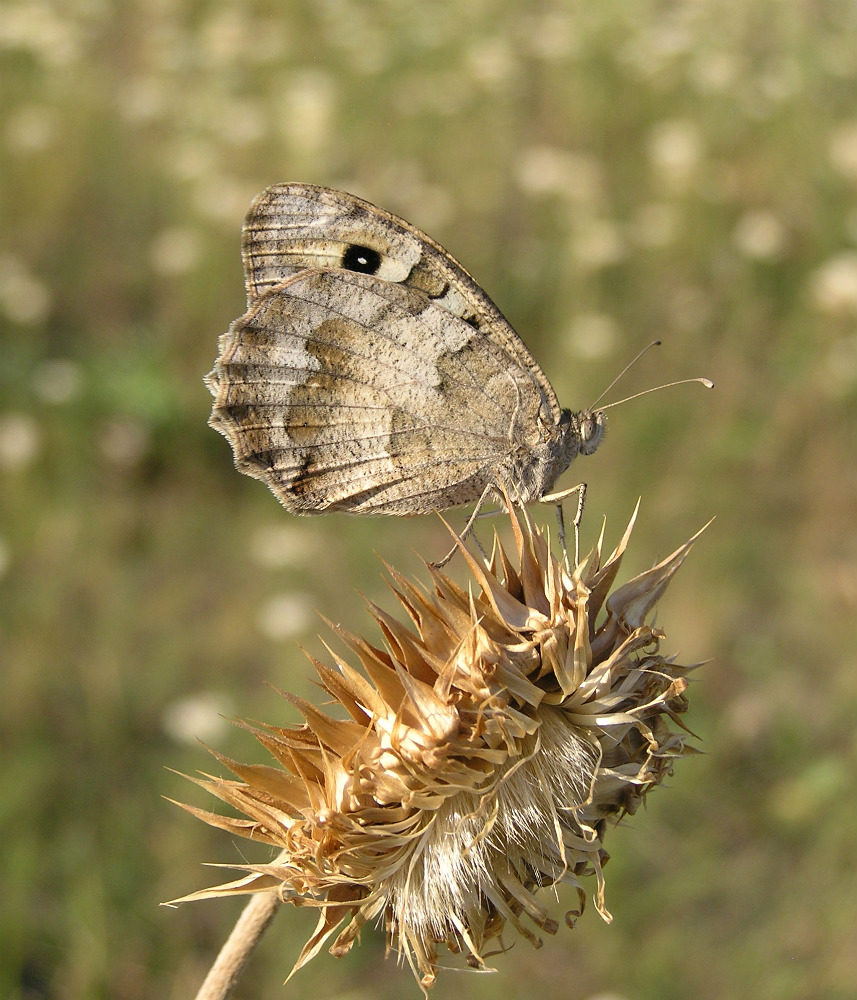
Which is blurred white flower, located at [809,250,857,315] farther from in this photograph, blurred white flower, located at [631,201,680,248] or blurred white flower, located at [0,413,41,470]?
blurred white flower, located at [0,413,41,470]

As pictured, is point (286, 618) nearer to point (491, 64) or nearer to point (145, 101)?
point (491, 64)

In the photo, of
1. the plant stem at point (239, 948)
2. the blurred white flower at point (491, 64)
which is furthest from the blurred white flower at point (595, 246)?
the plant stem at point (239, 948)

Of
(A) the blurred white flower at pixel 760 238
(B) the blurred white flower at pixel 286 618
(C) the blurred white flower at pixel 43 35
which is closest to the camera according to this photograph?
(B) the blurred white flower at pixel 286 618

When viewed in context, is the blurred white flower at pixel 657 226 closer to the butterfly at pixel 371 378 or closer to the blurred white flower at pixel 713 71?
the blurred white flower at pixel 713 71

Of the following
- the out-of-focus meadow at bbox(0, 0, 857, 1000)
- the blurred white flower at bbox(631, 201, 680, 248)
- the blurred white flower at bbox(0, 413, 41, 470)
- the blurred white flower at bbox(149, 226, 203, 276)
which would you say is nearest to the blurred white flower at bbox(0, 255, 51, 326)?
the out-of-focus meadow at bbox(0, 0, 857, 1000)

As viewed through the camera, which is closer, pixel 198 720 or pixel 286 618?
pixel 198 720

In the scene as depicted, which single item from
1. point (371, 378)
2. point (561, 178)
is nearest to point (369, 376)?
point (371, 378)
